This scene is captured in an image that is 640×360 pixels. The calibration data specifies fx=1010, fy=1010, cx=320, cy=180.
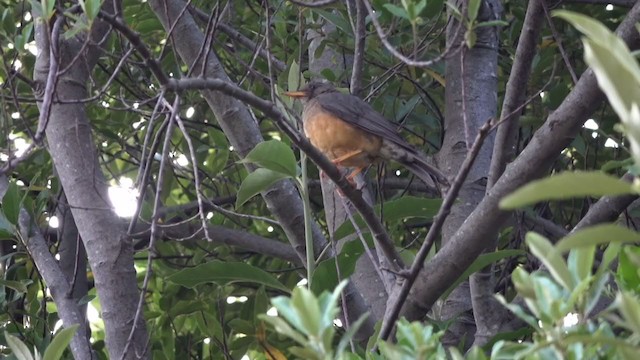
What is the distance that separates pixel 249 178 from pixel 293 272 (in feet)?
7.89

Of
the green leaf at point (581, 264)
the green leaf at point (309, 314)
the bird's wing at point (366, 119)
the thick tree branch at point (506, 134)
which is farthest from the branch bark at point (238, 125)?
the green leaf at point (309, 314)

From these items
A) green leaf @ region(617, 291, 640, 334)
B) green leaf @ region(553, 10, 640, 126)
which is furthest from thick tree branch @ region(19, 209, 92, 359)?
green leaf @ region(553, 10, 640, 126)

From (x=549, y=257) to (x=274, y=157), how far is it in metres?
1.61

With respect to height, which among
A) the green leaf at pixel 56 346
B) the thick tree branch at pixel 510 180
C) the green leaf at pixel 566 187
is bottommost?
the green leaf at pixel 566 187

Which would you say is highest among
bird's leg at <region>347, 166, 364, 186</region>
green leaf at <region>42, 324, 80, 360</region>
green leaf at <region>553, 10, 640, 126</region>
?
bird's leg at <region>347, 166, 364, 186</region>

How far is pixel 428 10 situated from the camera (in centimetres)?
423

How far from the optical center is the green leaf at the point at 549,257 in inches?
70.7

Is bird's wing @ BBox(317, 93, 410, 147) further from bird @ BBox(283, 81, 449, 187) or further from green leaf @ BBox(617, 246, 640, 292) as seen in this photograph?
green leaf @ BBox(617, 246, 640, 292)

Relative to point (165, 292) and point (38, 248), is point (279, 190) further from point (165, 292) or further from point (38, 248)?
point (165, 292)

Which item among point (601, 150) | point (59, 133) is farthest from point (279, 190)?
point (601, 150)

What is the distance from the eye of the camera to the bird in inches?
202

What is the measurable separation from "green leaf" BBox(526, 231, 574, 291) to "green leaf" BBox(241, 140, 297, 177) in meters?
1.48

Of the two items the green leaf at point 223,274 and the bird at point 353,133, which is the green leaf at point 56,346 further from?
the bird at point 353,133

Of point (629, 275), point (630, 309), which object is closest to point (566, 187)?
point (630, 309)
